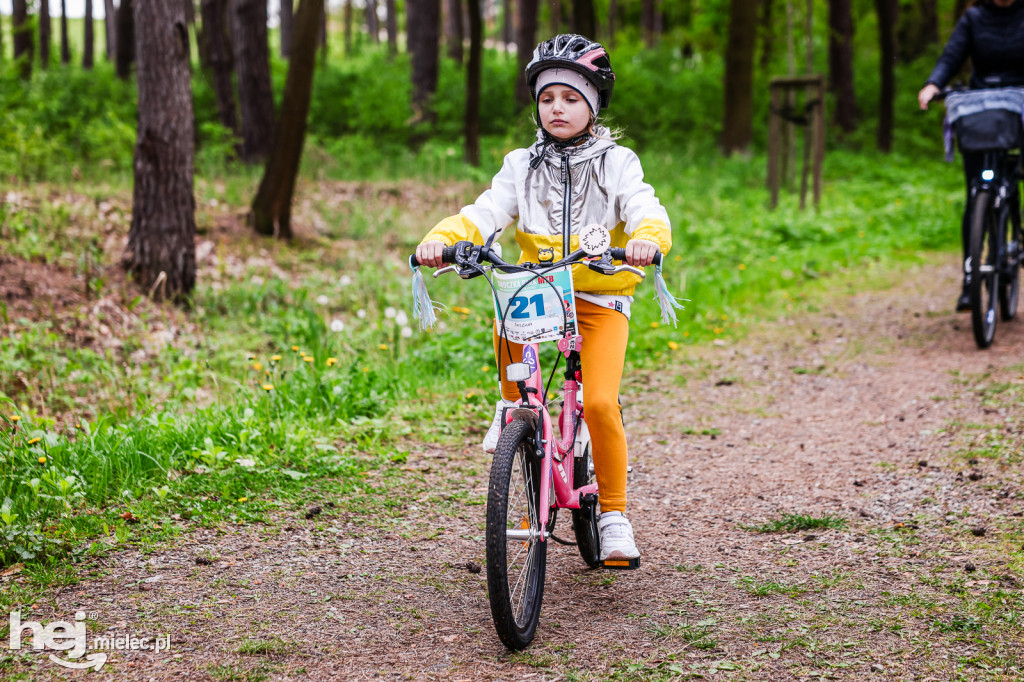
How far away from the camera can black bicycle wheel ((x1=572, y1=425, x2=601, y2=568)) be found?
3.47 meters

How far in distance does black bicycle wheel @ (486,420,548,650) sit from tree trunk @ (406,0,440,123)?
1564cm

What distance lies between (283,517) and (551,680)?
6.00 feet

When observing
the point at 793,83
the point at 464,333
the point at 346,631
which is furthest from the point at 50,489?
the point at 793,83

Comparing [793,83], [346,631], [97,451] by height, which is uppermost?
[793,83]

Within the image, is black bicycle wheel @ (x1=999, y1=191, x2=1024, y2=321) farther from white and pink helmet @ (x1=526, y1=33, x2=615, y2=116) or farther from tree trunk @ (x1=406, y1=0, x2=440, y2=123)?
tree trunk @ (x1=406, y1=0, x2=440, y2=123)

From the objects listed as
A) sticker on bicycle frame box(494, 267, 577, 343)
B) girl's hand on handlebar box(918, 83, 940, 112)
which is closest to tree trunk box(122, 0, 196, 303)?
sticker on bicycle frame box(494, 267, 577, 343)

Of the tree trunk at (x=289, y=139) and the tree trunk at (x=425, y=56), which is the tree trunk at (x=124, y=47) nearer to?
the tree trunk at (x=425, y=56)

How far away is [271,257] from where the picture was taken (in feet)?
30.3

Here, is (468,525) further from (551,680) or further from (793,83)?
(793,83)

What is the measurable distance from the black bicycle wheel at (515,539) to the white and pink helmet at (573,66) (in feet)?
4.17

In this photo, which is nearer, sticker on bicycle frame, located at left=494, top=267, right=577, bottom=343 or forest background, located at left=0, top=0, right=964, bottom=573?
sticker on bicycle frame, located at left=494, top=267, right=577, bottom=343

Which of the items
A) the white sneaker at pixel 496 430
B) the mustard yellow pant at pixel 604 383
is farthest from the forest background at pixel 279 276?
the mustard yellow pant at pixel 604 383

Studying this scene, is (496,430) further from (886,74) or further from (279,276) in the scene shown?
(886,74)

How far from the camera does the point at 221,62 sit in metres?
13.9
